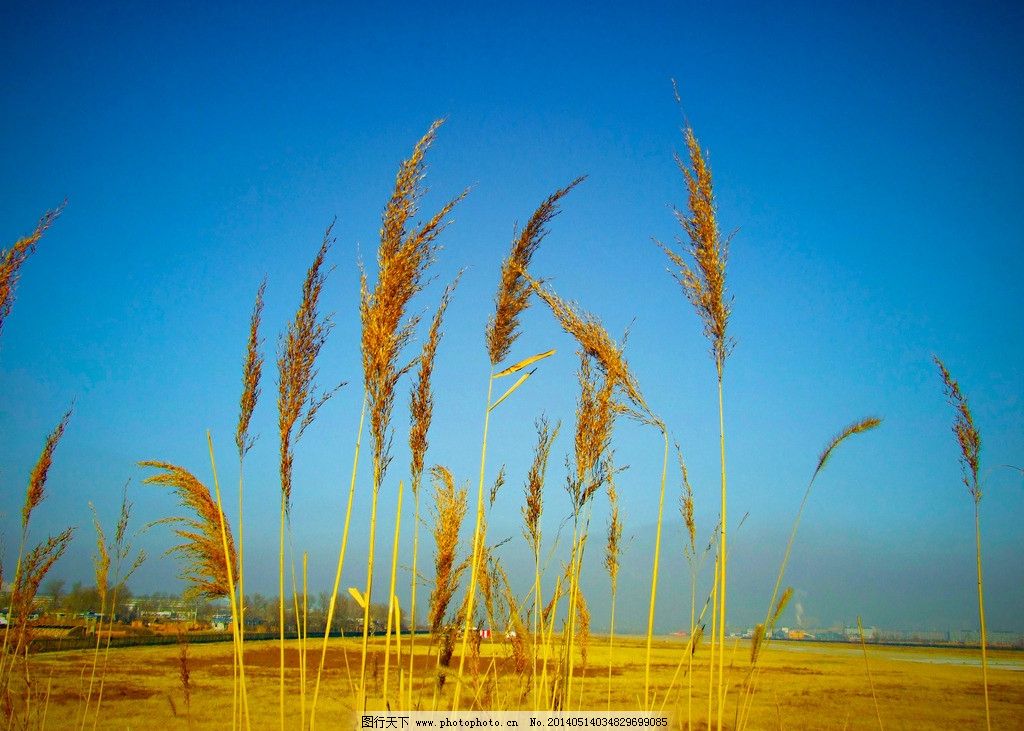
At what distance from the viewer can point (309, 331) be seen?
243 centimetres

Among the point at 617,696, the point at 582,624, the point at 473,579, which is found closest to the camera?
the point at 473,579

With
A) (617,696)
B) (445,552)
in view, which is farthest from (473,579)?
(617,696)

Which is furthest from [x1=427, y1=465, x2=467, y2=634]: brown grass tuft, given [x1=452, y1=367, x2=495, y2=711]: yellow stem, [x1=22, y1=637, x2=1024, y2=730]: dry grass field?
[x1=22, y1=637, x2=1024, y2=730]: dry grass field

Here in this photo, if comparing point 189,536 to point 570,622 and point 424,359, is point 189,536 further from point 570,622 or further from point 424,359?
point 570,622

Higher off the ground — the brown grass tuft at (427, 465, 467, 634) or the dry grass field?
the brown grass tuft at (427, 465, 467, 634)

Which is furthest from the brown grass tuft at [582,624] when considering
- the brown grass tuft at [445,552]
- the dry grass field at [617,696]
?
the dry grass field at [617,696]

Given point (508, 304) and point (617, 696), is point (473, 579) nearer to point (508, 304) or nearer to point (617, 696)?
point (508, 304)

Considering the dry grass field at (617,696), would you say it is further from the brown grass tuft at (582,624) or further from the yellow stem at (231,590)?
the yellow stem at (231,590)

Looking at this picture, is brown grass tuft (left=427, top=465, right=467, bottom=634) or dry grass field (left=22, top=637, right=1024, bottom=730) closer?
brown grass tuft (left=427, top=465, right=467, bottom=634)

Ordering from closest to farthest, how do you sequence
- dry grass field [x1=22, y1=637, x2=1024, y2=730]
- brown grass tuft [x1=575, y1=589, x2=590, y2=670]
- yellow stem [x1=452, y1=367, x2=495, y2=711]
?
yellow stem [x1=452, y1=367, x2=495, y2=711] < brown grass tuft [x1=575, y1=589, x2=590, y2=670] < dry grass field [x1=22, y1=637, x2=1024, y2=730]

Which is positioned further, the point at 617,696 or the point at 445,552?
the point at 617,696

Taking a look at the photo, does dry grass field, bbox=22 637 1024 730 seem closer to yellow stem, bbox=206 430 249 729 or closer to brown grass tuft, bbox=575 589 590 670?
brown grass tuft, bbox=575 589 590 670

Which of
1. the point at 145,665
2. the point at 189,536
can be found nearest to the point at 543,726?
the point at 189,536

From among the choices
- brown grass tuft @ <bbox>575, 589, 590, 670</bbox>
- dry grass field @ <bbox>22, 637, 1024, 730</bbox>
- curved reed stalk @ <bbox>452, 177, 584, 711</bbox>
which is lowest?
dry grass field @ <bbox>22, 637, 1024, 730</bbox>
